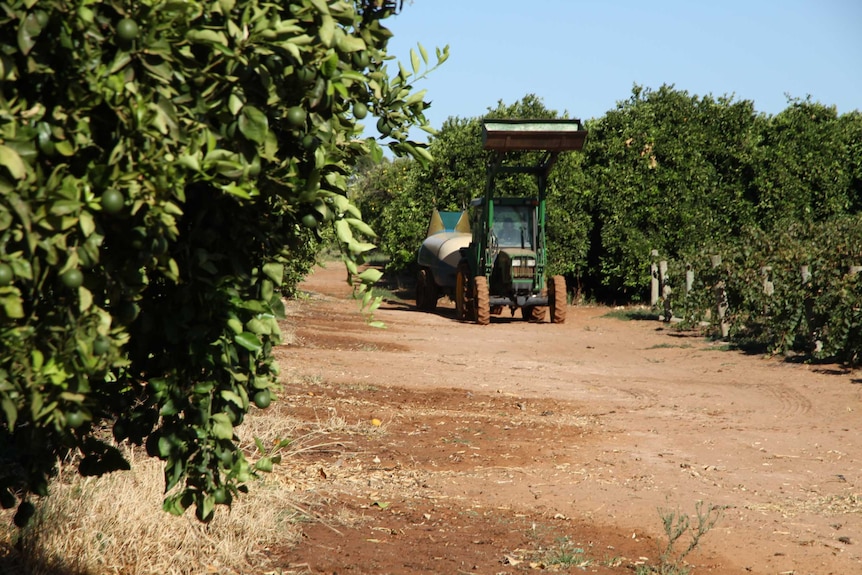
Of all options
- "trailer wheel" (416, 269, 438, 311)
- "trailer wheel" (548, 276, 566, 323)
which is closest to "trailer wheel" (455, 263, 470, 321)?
"trailer wheel" (548, 276, 566, 323)

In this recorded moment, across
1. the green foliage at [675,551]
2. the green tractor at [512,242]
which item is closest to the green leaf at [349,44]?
the green foliage at [675,551]

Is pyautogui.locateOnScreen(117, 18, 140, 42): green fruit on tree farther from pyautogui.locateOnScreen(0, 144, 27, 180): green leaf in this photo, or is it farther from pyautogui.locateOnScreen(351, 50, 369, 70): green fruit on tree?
pyautogui.locateOnScreen(351, 50, 369, 70): green fruit on tree

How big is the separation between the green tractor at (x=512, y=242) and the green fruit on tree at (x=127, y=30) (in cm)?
1504

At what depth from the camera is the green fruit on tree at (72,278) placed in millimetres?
1917

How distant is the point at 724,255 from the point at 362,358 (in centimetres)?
741

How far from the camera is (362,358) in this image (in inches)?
472

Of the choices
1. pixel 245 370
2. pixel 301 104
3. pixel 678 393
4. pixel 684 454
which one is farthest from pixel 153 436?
pixel 678 393

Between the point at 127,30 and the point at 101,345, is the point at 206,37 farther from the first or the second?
the point at 101,345

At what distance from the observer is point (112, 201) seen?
1926 millimetres

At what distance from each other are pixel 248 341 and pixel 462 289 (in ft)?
56.9

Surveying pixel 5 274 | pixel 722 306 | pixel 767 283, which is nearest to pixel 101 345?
pixel 5 274

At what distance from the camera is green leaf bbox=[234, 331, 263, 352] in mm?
2428

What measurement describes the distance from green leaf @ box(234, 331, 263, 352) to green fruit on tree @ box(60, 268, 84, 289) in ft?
1.87

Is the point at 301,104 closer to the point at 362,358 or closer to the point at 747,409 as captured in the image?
the point at 747,409
